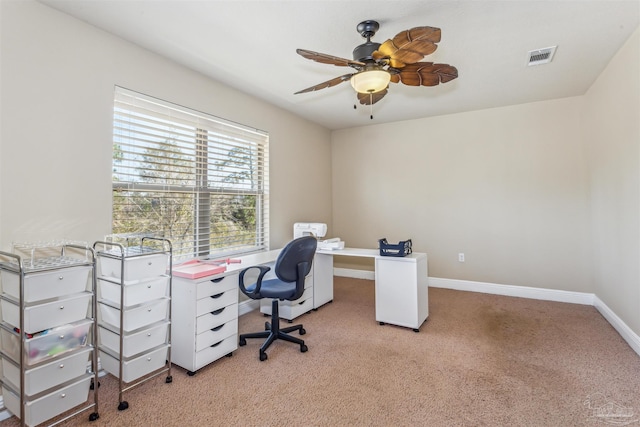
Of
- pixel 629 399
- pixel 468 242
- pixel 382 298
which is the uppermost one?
pixel 468 242

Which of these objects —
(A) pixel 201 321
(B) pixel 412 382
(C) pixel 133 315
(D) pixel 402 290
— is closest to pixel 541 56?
(D) pixel 402 290

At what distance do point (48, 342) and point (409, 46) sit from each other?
2.57 meters

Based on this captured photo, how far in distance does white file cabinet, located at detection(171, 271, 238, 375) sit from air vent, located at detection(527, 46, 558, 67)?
3169 millimetres

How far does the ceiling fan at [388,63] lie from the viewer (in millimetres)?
1817

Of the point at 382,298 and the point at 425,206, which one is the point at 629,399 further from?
the point at 425,206

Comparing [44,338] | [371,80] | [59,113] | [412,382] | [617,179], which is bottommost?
[412,382]

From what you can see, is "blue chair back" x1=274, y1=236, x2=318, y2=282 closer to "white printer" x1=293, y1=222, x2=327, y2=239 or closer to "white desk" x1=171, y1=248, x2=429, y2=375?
"white desk" x1=171, y1=248, x2=429, y2=375

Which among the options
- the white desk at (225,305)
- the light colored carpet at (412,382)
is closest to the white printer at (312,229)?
the white desk at (225,305)

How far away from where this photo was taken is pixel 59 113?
203 centimetres

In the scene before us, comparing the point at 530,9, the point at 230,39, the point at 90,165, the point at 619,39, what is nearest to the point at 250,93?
the point at 230,39

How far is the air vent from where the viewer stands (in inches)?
102

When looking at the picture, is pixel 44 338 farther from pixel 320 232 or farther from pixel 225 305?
pixel 320 232

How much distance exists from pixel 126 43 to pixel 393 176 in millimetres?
3627

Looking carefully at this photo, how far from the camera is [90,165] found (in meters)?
2.18
